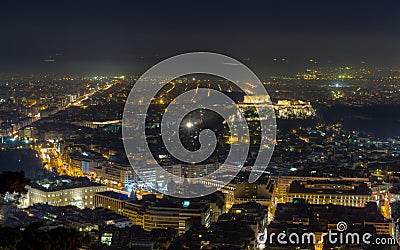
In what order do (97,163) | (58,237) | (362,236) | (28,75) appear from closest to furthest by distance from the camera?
(58,237) < (362,236) < (97,163) < (28,75)

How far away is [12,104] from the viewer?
24.4 meters

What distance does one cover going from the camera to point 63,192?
1027cm

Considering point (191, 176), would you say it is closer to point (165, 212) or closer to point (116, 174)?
point (116, 174)

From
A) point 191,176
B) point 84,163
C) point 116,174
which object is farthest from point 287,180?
point 84,163

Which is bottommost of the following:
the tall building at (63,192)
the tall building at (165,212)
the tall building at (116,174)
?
the tall building at (165,212)

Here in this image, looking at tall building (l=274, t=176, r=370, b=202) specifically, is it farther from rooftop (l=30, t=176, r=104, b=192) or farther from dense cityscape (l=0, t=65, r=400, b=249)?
rooftop (l=30, t=176, r=104, b=192)

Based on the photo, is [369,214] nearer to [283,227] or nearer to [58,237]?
[283,227]

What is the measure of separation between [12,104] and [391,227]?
19470 mm

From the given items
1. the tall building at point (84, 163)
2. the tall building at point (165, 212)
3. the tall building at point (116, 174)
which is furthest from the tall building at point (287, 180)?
the tall building at point (84, 163)

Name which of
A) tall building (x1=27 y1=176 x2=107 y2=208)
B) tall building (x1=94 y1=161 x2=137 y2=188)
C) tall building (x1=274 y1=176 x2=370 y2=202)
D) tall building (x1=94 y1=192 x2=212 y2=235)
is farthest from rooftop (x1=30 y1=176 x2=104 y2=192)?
tall building (x1=274 y1=176 x2=370 y2=202)

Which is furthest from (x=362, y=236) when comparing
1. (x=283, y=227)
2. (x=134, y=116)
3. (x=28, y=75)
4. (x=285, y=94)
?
(x=28, y=75)

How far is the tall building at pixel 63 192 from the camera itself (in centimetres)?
1010

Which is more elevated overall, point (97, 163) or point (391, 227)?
point (97, 163)

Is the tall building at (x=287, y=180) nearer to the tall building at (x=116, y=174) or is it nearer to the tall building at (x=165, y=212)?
the tall building at (x=165, y=212)
